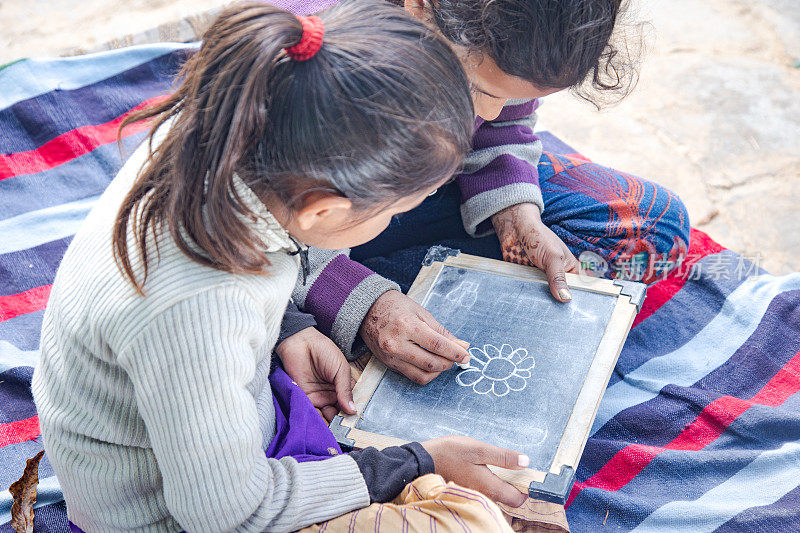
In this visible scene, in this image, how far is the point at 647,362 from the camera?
1787mm

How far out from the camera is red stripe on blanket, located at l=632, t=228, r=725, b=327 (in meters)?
1.93

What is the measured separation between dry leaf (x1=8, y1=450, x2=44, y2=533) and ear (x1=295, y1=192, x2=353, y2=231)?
2.64 feet

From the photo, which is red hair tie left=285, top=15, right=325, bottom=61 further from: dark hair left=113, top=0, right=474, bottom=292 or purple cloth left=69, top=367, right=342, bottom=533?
purple cloth left=69, top=367, right=342, bottom=533

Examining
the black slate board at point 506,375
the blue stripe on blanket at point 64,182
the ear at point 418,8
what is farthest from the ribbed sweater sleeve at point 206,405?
the blue stripe on blanket at point 64,182

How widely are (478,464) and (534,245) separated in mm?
622

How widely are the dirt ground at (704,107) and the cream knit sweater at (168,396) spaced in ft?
6.34

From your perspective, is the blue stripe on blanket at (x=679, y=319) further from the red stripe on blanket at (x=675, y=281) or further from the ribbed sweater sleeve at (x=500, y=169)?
the ribbed sweater sleeve at (x=500, y=169)

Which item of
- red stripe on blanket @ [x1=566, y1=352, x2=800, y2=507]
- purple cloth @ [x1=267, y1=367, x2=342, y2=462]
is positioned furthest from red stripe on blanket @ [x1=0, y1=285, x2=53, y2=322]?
red stripe on blanket @ [x1=566, y1=352, x2=800, y2=507]

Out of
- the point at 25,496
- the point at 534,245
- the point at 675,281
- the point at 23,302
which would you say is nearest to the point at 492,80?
the point at 534,245

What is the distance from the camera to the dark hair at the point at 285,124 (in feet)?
3.12

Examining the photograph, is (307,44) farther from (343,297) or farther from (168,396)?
(343,297)

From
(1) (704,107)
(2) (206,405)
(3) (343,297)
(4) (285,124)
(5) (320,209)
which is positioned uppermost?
(4) (285,124)

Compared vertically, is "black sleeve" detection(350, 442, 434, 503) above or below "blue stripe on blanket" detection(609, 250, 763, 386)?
above

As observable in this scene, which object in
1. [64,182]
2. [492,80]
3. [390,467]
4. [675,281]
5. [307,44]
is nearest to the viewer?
[307,44]
